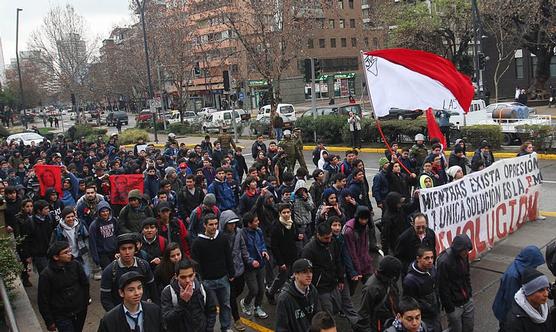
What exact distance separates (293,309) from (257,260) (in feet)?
6.48

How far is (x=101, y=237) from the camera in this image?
7.40 metres

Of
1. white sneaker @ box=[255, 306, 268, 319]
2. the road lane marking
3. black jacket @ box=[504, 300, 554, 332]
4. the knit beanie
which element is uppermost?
the knit beanie

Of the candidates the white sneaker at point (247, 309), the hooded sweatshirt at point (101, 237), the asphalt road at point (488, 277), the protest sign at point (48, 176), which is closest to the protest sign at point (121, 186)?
the protest sign at point (48, 176)

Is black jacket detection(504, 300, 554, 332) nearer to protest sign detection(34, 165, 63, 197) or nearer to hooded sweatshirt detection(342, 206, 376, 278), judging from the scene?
hooded sweatshirt detection(342, 206, 376, 278)

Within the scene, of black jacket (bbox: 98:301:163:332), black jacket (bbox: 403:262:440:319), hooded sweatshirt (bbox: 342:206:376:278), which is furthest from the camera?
hooded sweatshirt (bbox: 342:206:376:278)

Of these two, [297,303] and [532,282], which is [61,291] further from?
[532,282]

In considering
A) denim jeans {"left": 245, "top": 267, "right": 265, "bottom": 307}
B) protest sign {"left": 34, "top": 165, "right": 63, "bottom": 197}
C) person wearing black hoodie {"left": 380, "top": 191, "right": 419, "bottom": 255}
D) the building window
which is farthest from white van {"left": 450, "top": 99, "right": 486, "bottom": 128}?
the building window

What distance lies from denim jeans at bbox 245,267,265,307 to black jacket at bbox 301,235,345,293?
1.06m

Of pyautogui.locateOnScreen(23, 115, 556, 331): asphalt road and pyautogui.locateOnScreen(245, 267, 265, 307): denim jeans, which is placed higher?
pyautogui.locateOnScreen(245, 267, 265, 307): denim jeans

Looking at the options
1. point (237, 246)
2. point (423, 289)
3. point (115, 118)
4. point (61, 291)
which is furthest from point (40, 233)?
point (115, 118)

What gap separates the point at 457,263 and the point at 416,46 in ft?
119

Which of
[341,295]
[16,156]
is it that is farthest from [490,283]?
[16,156]

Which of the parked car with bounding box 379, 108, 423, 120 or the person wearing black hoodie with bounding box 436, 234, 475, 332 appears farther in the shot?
the parked car with bounding box 379, 108, 423, 120

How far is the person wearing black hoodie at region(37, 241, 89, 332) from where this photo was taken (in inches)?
216
